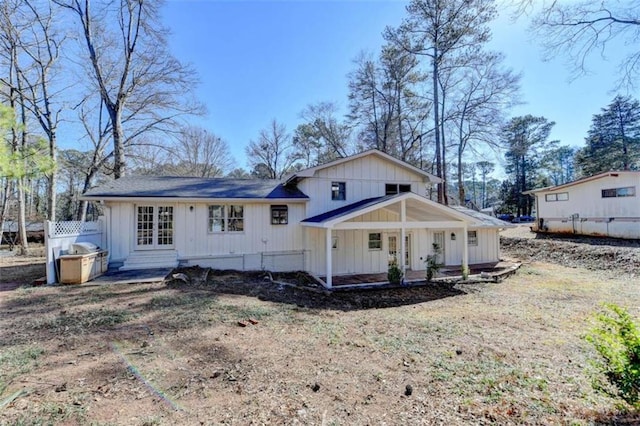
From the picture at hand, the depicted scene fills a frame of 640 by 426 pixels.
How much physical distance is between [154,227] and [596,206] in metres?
22.8

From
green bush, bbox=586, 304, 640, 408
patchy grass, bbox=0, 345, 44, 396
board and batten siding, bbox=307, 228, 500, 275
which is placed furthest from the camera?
board and batten siding, bbox=307, 228, 500, 275

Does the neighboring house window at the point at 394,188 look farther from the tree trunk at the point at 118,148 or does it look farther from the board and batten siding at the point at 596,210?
the tree trunk at the point at 118,148

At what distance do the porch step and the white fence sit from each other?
4.38 feet

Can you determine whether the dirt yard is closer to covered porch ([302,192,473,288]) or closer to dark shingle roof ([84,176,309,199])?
covered porch ([302,192,473,288])

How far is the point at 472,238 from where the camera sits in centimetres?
1378

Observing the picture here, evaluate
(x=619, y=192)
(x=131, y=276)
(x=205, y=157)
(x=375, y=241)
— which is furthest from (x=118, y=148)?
(x=619, y=192)

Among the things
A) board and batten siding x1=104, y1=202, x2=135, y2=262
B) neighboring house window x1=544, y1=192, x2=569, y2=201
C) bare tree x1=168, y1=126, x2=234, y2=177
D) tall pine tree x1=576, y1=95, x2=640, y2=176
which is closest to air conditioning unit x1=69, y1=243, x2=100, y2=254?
board and batten siding x1=104, y1=202, x2=135, y2=262

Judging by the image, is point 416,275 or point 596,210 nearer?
point 416,275

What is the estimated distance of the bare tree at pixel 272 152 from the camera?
1260 inches

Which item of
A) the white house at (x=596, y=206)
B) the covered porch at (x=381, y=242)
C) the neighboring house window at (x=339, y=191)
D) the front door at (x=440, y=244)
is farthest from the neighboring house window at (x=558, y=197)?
the neighboring house window at (x=339, y=191)

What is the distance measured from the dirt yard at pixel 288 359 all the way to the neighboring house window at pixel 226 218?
329cm

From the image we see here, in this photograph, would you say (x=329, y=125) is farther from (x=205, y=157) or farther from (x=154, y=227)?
(x=154, y=227)

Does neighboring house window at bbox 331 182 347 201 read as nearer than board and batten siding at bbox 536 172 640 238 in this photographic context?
Yes

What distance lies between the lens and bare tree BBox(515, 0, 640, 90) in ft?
19.3
